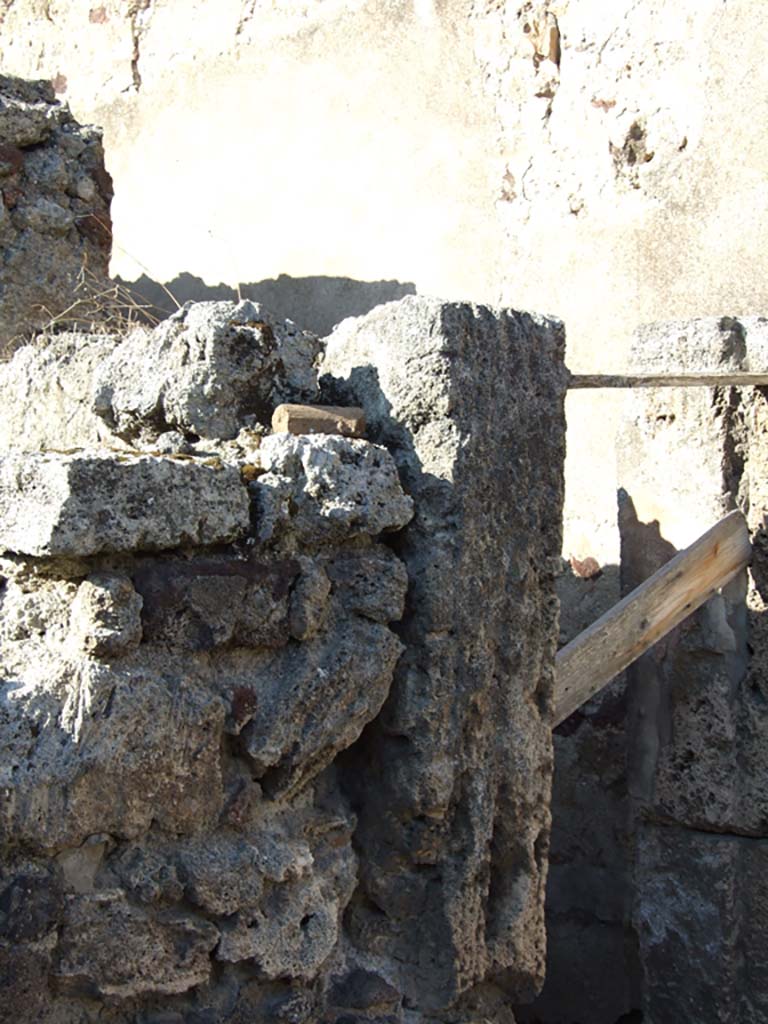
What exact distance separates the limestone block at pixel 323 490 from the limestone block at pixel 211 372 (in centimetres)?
15

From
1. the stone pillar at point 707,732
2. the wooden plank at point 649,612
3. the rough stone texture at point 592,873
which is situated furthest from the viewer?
the rough stone texture at point 592,873

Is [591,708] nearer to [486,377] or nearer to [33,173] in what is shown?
[486,377]

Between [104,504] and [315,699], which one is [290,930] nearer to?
[315,699]

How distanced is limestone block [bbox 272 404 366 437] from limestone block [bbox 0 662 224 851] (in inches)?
21.4

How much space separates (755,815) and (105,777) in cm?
215

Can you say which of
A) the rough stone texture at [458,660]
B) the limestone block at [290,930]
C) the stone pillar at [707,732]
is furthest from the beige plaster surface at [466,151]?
the limestone block at [290,930]

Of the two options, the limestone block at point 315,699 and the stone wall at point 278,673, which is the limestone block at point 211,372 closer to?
the stone wall at point 278,673

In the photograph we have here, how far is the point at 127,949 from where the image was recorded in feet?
7.27

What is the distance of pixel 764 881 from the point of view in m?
3.78

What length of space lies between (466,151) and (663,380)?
2.10 metres

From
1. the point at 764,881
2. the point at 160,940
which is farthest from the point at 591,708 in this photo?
the point at 160,940

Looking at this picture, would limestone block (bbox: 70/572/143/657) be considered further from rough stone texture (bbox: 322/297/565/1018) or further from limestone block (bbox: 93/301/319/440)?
rough stone texture (bbox: 322/297/565/1018)

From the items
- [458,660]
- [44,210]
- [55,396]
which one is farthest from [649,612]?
[44,210]

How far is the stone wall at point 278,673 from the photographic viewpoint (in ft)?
7.24
